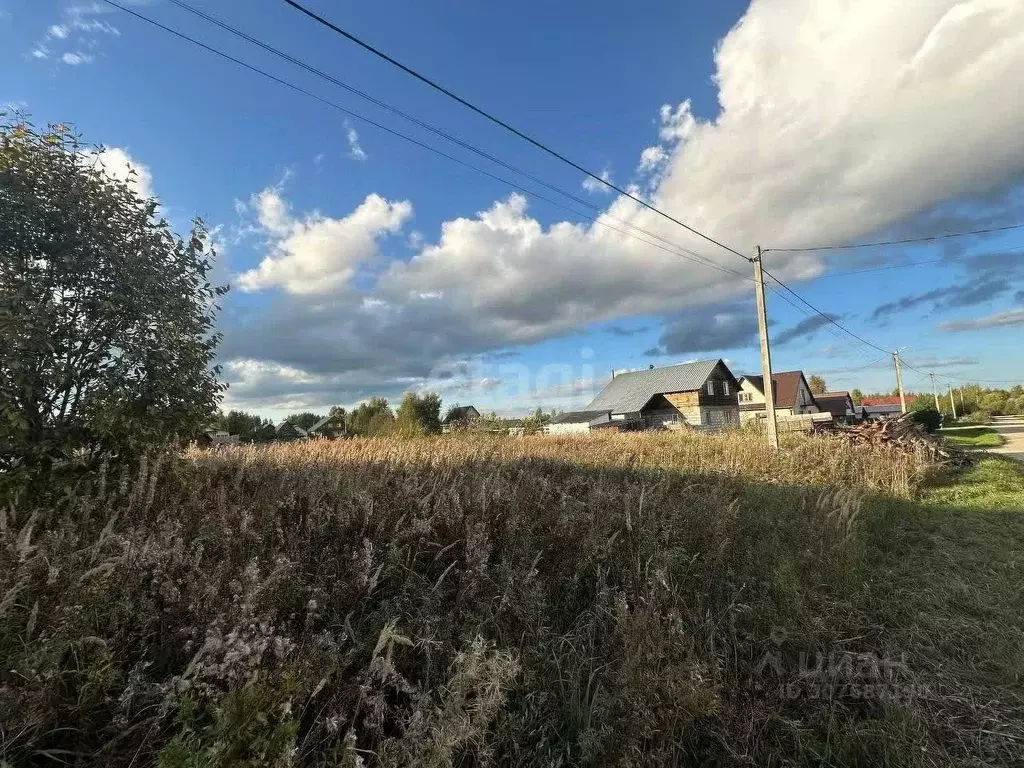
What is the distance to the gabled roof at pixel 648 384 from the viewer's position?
42125 mm

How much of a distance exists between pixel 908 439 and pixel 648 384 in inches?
1253

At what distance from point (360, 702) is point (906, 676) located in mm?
3198

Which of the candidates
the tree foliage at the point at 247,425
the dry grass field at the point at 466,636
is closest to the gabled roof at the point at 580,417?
the tree foliage at the point at 247,425

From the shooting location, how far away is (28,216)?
3.57m

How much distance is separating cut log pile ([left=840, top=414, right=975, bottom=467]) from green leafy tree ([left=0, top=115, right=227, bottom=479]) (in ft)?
48.1

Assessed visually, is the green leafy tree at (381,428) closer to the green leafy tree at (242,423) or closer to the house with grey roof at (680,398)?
the green leafy tree at (242,423)

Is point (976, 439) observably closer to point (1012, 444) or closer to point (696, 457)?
point (1012, 444)

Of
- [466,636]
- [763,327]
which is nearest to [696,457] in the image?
[763,327]

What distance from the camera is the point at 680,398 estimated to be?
138ft

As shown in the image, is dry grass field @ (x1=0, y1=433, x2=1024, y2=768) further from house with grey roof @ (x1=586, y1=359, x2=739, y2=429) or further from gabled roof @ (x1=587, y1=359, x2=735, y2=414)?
gabled roof @ (x1=587, y1=359, x2=735, y2=414)

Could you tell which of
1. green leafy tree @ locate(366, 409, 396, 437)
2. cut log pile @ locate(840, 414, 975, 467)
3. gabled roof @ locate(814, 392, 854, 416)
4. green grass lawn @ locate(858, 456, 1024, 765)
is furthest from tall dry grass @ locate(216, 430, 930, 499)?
gabled roof @ locate(814, 392, 854, 416)

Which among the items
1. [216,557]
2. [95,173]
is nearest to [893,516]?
[216,557]

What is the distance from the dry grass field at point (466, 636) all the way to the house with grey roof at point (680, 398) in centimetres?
3682

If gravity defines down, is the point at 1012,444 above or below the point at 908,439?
below
